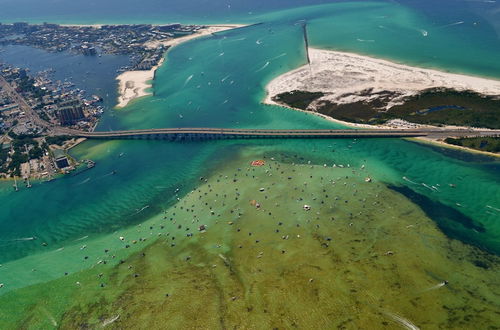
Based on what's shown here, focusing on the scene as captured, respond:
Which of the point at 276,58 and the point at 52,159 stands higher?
the point at 276,58

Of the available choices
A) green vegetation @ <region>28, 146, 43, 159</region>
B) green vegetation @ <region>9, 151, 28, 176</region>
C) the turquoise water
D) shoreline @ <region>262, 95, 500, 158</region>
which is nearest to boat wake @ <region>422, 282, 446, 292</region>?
the turquoise water

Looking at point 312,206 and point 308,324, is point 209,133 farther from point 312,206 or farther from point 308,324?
point 308,324

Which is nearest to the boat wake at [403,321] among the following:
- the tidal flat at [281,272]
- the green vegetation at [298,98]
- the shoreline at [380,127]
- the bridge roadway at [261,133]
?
the tidal flat at [281,272]

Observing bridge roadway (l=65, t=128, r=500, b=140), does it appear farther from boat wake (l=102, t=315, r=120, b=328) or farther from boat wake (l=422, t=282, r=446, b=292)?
boat wake (l=102, t=315, r=120, b=328)

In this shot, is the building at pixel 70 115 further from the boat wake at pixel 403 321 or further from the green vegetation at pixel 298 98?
the boat wake at pixel 403 321

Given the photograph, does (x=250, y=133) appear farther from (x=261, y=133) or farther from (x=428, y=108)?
(x=428, y=108)

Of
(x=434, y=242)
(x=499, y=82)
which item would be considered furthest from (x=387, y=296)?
(x=499, y=82)
